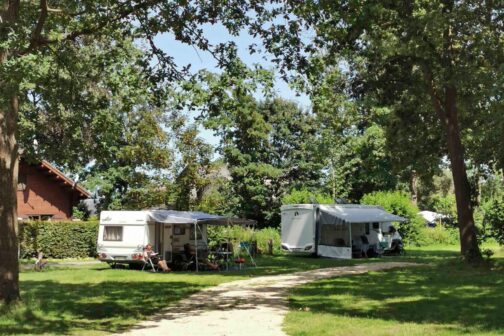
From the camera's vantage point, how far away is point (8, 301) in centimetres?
1151

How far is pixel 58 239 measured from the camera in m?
29.7

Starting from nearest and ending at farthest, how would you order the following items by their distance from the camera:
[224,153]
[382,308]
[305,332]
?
[305,332] → [382,308] → [224,153]

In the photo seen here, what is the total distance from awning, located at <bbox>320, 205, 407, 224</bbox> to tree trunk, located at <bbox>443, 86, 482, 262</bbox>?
25.5ft

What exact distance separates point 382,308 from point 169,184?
1063 inches

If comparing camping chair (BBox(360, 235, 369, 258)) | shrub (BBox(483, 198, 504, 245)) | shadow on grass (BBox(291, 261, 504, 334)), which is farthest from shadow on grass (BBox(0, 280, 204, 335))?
camping chair (BBox(360, 235, 369, 258))

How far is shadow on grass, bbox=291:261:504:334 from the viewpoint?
1014 centimetres

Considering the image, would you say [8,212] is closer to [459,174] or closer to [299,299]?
[299,299]

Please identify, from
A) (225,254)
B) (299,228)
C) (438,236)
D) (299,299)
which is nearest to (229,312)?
(299,299)

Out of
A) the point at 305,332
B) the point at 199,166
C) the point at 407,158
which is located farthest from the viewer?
the point at 199,166

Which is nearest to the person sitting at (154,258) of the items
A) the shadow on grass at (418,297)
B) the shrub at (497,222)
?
the shadow on grass at (418,297)

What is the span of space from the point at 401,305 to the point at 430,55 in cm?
1002

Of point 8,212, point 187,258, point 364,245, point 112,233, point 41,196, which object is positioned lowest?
point 187,258

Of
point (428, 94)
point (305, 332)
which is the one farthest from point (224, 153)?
point (305, 332)

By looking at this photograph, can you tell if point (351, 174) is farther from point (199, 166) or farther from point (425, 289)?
point (425, 289)
